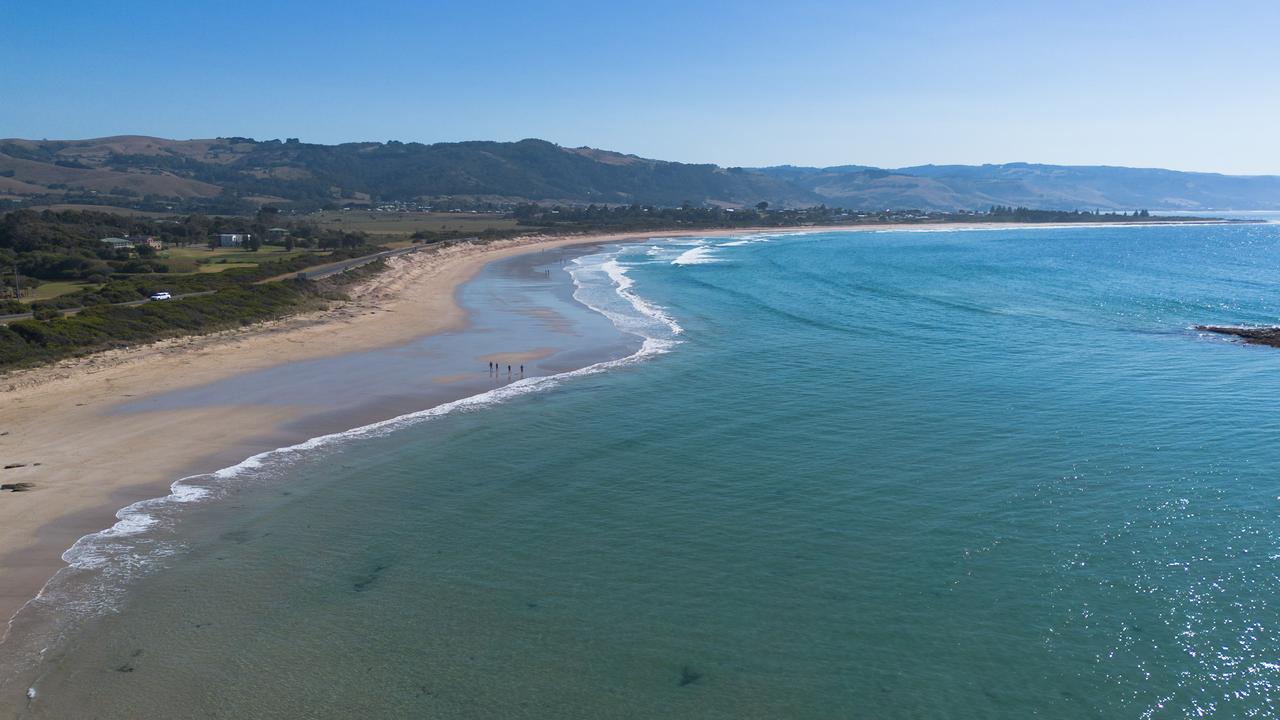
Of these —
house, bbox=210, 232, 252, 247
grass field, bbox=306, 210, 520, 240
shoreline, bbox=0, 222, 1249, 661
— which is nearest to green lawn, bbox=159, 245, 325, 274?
house, bbox=210, 232, 252, 247

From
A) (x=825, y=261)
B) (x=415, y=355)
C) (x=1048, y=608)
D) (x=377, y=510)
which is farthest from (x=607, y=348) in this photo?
(x=825, y=261)

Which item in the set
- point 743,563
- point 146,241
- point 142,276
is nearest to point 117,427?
point 743,563

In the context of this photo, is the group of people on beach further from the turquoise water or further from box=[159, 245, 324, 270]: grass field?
box=[159, 245, 324, 270]: grass field

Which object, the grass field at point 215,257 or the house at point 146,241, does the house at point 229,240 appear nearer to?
the grass field at point 215,257

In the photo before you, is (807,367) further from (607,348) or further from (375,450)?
(375,450)

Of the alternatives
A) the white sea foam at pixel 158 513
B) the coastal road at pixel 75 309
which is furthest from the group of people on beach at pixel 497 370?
→ the coastal road at pixel 75 309

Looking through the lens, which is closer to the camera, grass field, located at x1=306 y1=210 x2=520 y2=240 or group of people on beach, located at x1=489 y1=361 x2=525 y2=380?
group of people on beach, located at x1=489 y1=361 x2=525 y2=380
